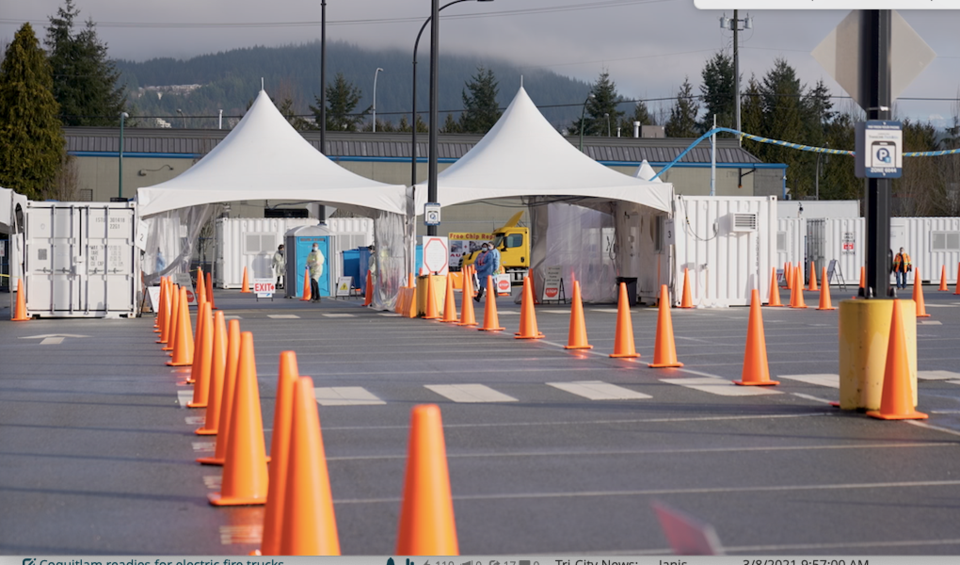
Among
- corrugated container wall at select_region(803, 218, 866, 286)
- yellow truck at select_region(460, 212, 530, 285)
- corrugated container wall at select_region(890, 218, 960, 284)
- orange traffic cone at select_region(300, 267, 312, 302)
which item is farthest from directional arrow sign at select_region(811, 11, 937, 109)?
yellow truck at select_region(460, 212, 530, 285)

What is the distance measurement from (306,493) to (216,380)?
171 inches

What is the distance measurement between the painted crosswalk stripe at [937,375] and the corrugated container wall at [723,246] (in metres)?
14.7

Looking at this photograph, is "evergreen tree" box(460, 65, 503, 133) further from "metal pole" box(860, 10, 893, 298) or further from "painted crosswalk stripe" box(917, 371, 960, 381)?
"metal pole" box(860, 10, 893, 298)

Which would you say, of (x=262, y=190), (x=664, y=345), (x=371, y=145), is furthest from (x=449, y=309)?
(x=371, y=145)

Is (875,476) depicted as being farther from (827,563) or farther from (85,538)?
(85,538)

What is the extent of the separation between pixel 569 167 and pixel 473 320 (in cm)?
643

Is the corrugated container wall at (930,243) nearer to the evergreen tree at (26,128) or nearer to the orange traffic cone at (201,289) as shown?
the orange traffic cone at (201,289)

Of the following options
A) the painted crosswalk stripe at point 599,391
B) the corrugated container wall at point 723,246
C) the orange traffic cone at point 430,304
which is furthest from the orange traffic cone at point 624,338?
the corrugated container wall at point 723,246

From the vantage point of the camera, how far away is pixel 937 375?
13016 mm

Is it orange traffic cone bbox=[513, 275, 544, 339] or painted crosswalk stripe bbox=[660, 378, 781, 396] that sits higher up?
orange traffic cone bbox=[513, 275, 544, 339]

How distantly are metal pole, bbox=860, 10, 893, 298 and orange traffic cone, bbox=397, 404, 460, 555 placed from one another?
646cm

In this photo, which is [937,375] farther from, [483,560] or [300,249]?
[300,249]

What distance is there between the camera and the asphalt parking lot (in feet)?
19.0

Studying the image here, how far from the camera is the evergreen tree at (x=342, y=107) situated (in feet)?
407
